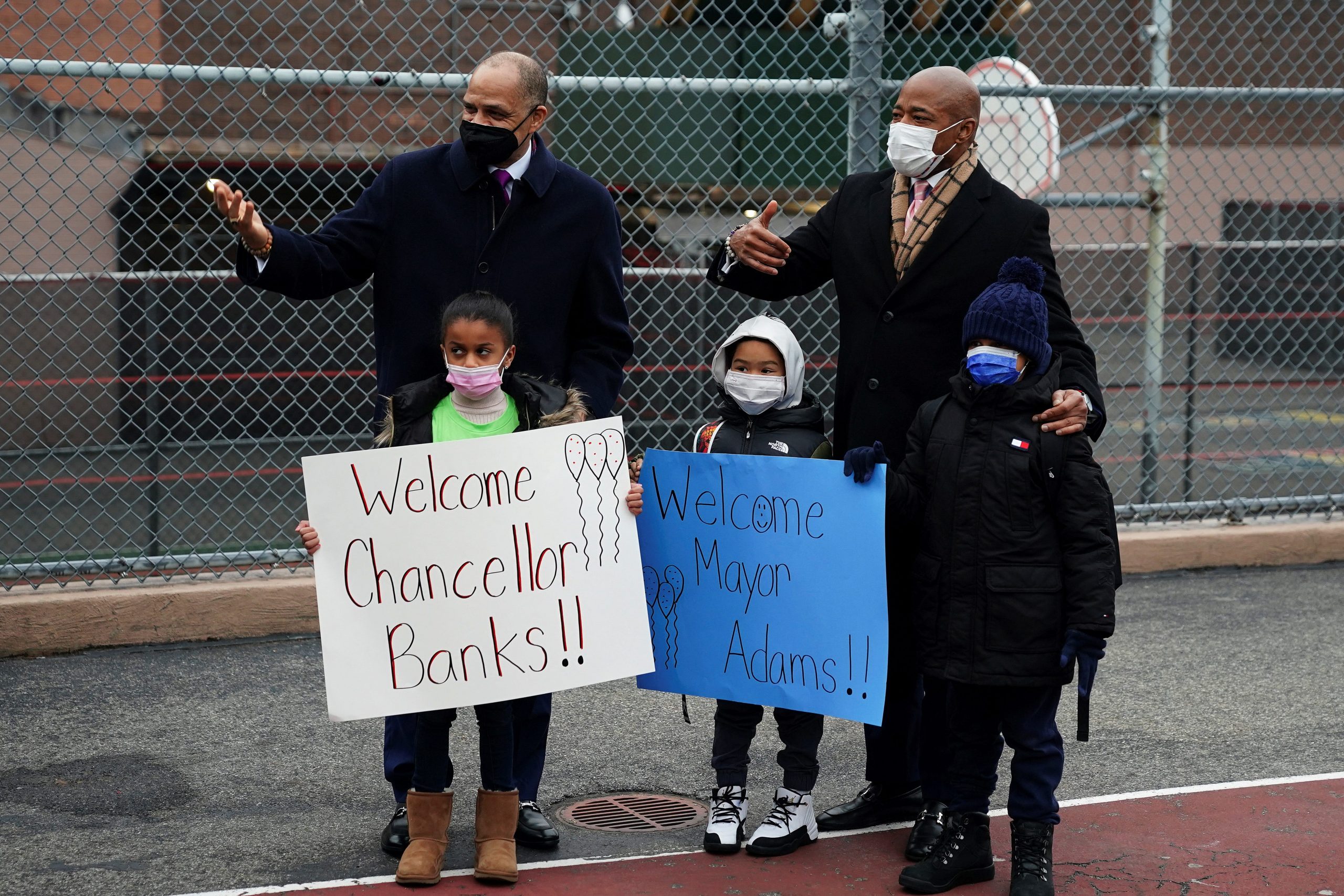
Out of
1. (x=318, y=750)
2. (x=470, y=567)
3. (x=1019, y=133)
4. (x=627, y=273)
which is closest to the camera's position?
(x=470, y=567)

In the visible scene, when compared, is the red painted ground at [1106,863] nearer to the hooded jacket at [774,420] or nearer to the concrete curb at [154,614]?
the hooded jacket at [774,420]

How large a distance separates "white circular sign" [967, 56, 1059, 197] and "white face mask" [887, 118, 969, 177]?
3.43m

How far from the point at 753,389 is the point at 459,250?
0.86 m

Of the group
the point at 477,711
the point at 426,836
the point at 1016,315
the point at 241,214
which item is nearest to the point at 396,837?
the point at 426,836

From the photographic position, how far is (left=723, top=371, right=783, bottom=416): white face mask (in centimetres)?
377

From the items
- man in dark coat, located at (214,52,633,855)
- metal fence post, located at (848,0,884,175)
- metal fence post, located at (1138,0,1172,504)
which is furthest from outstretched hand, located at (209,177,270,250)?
metal fence post, located at (1138,0,1172,504)

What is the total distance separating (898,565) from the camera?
3791mm

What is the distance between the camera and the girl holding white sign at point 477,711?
11.5ft

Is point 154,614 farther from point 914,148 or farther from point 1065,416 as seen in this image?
point 1065,416

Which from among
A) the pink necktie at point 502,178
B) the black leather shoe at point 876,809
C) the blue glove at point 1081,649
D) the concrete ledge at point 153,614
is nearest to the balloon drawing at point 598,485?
the pink necktie at point 502,178

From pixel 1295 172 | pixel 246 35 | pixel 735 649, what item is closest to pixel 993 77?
pixel 735 649

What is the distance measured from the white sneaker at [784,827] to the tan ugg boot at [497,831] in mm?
645

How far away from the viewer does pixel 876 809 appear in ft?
13.1

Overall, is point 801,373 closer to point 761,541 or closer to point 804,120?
point 761,541
